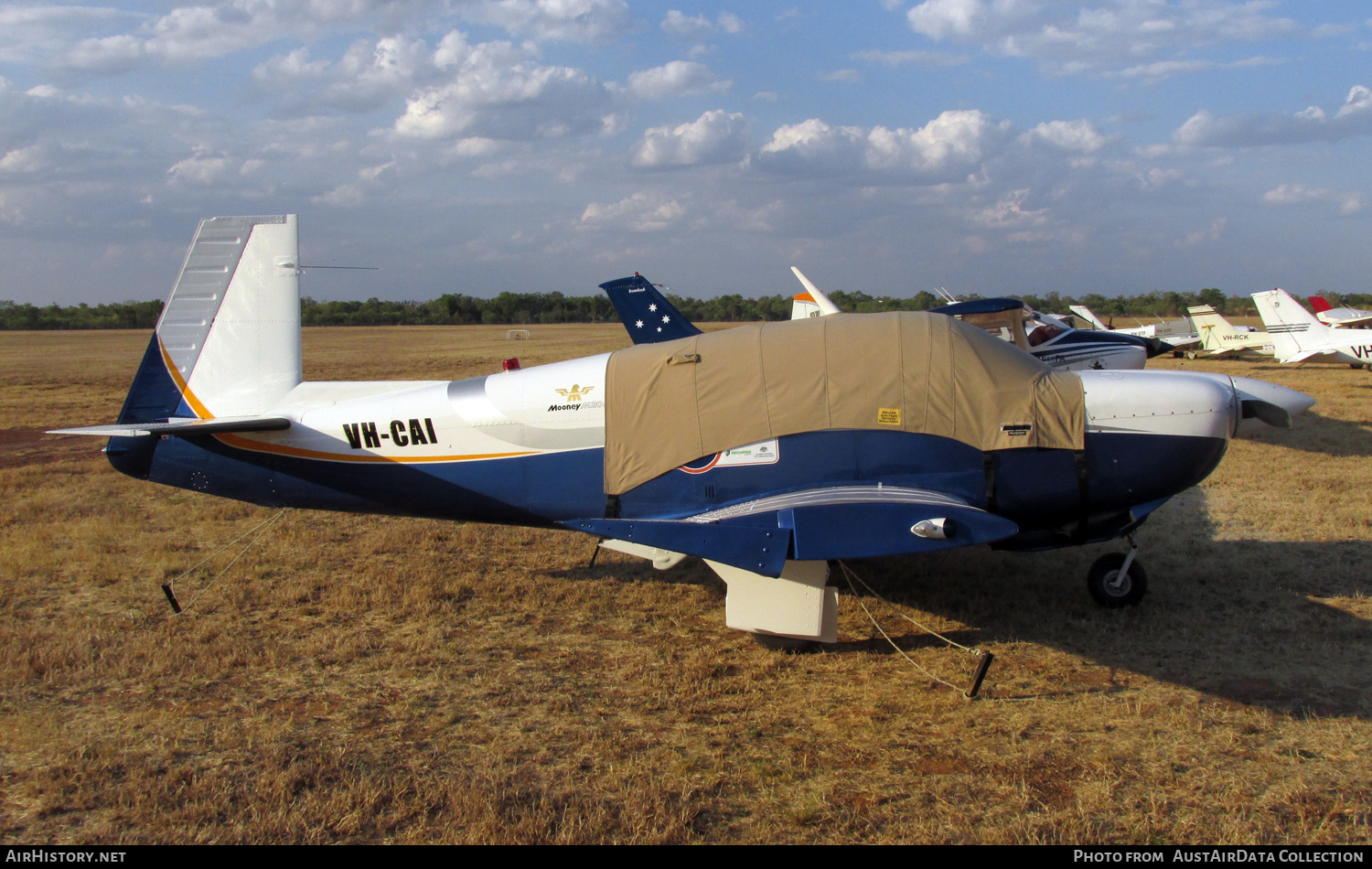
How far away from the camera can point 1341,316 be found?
32562 millimetres

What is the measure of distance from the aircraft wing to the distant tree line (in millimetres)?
67192

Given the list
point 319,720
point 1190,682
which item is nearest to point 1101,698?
point 1190,682

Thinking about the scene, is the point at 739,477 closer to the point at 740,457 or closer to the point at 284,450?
the point at 740,457

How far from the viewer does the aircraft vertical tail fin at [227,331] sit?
260 inches

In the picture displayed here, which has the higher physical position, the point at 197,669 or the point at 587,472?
the point at 587,472

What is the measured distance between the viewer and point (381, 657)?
5.47 meters

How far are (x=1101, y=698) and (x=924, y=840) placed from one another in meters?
1.93

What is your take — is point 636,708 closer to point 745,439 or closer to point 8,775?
point 745,439

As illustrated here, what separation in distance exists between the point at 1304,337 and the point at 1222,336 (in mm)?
3071

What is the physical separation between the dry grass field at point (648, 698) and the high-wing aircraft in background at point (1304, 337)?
18.8 metres

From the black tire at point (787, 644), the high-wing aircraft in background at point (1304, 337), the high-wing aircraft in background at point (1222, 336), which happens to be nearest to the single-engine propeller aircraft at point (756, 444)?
the black tire at point (787, 644)

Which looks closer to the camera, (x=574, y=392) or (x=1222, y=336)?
(x=574, y=392)

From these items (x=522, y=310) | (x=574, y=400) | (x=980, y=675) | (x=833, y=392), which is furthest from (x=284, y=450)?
(x=522, y=310)

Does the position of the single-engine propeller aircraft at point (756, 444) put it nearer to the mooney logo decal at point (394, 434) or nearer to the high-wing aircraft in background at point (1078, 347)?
the mooney logo decal at point (394, 434)
